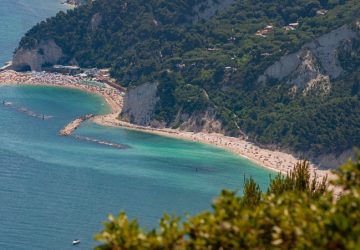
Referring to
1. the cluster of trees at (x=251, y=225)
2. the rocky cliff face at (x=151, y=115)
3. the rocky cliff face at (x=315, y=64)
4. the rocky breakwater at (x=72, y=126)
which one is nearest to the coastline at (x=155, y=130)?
the rocky breakwater at (x=72, y=126)

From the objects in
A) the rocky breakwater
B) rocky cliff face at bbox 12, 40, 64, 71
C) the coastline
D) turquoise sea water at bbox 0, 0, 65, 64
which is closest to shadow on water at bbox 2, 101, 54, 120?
the rocky breakwater

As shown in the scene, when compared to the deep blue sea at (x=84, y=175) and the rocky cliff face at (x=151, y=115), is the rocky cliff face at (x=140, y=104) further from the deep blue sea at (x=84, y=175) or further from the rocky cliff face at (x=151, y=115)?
the deep blue sea at (x=84, y=175)

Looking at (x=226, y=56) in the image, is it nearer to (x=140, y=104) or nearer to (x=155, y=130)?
(x=140, y=104)

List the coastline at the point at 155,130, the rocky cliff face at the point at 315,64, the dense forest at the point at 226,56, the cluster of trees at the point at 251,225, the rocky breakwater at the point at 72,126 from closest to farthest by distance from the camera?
the cluster of trees at the point at 251,225 → the coastline at the point at 155,130 → the dense forest at the point at 226,56 → the rocky breakwater at the point at 72,126 → the rocky cliff face at the point at 315,64

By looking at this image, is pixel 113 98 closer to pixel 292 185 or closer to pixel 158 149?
pixel 158 149

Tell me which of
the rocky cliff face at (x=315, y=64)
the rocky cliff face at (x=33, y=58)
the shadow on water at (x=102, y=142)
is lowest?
the shadow on water at (x=102, y=142)

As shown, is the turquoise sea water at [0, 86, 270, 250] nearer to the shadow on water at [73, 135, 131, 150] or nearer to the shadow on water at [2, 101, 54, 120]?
the shadow on water at [2, 101, 54, 120]
